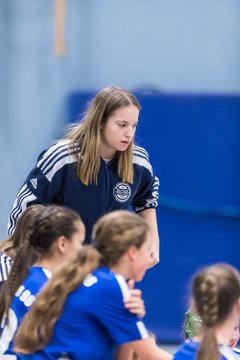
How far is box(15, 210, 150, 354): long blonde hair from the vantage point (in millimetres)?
2902

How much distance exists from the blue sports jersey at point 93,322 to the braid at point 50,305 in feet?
0.08

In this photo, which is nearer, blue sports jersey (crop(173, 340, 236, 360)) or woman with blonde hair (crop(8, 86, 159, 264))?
blue sports jersey (crop(173, 340, 236, 360))

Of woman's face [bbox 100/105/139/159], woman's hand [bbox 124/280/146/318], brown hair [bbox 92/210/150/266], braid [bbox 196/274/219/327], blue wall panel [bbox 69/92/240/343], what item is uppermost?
woman's face [bbox 100/105/139/159]

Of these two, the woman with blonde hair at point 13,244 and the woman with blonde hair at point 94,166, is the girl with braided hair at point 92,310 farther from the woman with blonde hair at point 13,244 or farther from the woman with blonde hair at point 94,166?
the woman with blonde hair at point 94,166

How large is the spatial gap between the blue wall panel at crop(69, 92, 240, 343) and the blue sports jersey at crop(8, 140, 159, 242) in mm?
1955

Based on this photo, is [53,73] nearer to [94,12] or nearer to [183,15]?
[94,12]

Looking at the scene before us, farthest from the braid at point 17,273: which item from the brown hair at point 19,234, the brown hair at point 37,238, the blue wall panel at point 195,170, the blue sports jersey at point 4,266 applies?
the blue wall panel at point 195,170

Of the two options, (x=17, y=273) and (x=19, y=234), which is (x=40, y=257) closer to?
(x=17, y=273)

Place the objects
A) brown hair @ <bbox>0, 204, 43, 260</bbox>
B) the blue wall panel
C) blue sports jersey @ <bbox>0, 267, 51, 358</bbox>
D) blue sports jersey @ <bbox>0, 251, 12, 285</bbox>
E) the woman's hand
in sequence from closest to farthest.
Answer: the woman's hand → blue sports jersey @ <bbox>0, 267, 51, 358</bbox> → brown hair @ <bbox>0, 204, 43, 260</bbox> → blue sports jersey @ <bbox>0, 251, 12, 285</bbox> → the blue wall panel

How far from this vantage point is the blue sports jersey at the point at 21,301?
3.23 metres

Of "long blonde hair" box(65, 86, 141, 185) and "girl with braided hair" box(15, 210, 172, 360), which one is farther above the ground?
"long blonde hair" box(65, 86, 141, 185)

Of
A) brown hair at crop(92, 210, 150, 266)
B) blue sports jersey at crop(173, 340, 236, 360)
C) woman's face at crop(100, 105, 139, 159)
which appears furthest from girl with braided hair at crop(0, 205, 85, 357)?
woman's face at crop(100, 105, 139, 159)

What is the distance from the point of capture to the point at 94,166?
3.92 metres

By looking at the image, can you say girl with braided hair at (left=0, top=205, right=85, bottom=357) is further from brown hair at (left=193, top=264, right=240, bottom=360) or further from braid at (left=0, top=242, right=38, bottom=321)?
brown hair at (left=193, top=264, right=240, bottom=360)
